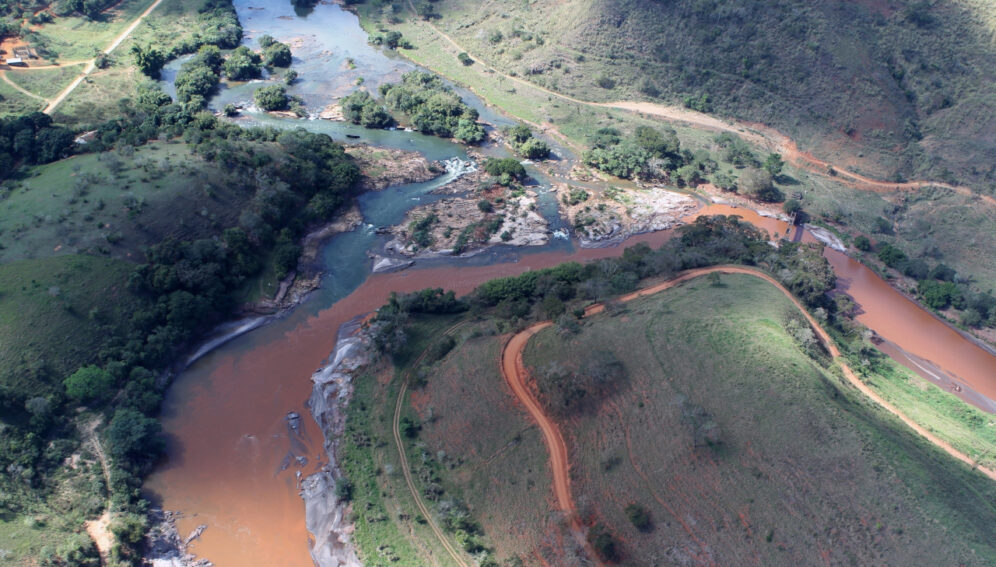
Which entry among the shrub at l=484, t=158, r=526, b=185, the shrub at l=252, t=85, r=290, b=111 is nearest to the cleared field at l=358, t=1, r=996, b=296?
the shrub at l=484, t=158, r=526, b=185

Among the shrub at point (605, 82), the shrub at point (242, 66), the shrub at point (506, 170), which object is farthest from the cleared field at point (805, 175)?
the shrub at point (242, 66)

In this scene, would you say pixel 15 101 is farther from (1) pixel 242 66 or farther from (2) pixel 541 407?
(2) pixel 541 407

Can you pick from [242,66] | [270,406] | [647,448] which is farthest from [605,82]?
[270,406]

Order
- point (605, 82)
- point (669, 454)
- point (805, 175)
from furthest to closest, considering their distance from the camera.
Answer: point (605, 82) < point (805, 175) < point (669, 454)

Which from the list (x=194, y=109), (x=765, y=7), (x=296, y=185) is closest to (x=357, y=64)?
(x=194, y=109)

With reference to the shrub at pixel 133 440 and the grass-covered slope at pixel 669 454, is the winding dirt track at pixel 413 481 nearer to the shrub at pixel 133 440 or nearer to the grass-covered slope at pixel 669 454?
the grass-covered slope at pixel 669 454

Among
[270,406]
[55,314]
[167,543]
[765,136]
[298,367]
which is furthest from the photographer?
[765,136]

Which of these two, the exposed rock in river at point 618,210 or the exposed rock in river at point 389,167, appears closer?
the exposed rock in river at point 618,210
